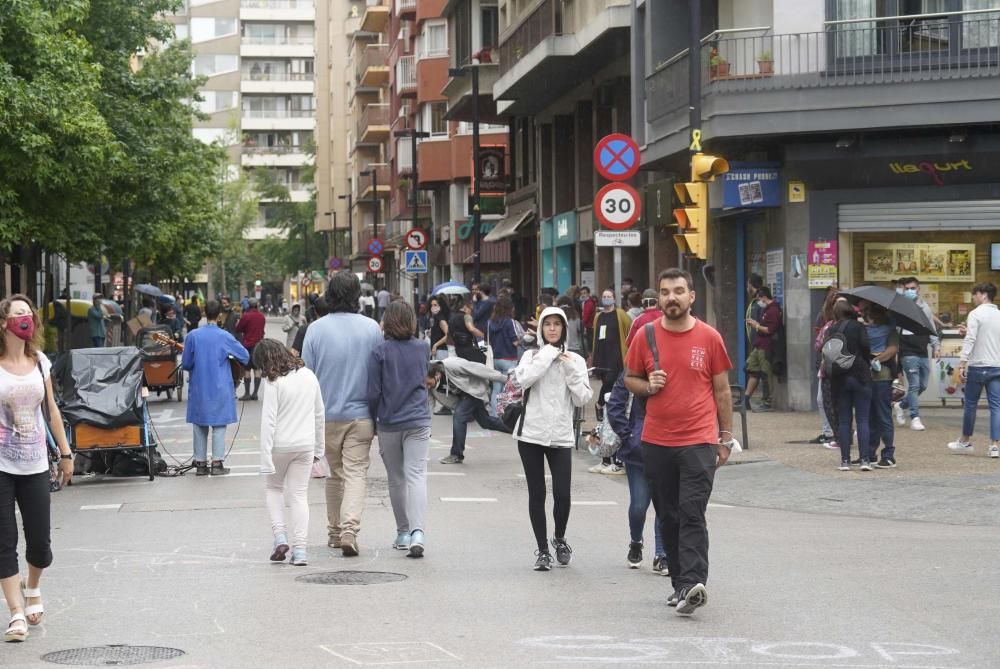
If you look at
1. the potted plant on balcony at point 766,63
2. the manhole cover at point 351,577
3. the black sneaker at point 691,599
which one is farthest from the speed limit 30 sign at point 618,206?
the black sneaker at point 691,599

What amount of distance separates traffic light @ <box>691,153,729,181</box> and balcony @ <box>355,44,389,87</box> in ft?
217

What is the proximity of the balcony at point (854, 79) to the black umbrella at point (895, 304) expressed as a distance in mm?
5396

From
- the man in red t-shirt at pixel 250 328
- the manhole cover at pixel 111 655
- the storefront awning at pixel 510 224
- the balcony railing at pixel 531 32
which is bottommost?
the manhole cover at pixel 111 655

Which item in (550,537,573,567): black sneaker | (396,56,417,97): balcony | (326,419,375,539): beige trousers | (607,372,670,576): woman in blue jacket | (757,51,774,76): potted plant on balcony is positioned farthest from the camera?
(396,56,417,97): balcony

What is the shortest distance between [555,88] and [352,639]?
2991 cm

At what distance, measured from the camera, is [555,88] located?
36.8 meters

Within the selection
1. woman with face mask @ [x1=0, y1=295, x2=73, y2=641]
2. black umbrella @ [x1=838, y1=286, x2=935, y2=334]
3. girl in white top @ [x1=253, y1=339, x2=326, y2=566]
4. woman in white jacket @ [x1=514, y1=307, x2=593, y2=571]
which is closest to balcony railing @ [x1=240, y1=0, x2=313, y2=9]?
black umbrella @ [x1=838, y1=286, x2=935, y2=334]

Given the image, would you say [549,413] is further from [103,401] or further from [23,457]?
[103,401]

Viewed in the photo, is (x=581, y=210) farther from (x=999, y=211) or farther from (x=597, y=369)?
(x=597, y=369)

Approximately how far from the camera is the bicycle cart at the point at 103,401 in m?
15.7

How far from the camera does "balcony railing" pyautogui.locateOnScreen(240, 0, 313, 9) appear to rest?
417ft

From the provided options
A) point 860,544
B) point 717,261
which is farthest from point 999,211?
point 860,544

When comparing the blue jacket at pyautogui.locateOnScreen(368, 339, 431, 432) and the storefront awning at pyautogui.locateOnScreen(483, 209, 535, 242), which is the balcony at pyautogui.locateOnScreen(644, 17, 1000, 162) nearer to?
the blue jacket at pyautogui.locateOnScreen(368, 339, 431, 432)

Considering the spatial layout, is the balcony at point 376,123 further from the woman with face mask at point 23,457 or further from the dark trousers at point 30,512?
the dark trousers at point 30,512
